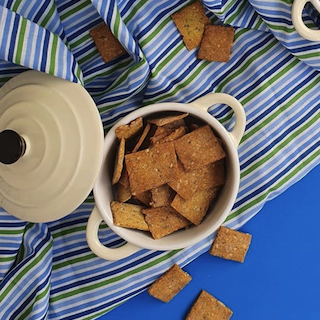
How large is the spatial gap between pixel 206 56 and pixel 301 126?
196 mm

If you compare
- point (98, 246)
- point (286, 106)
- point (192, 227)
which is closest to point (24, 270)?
point (98, 246)

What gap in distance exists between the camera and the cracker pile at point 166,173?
966mm

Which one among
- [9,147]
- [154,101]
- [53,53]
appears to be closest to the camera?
[9,147]

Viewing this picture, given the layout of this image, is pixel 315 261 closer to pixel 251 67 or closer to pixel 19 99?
pixel 251 67

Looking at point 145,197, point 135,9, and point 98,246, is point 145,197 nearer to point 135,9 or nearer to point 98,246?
point 98,246

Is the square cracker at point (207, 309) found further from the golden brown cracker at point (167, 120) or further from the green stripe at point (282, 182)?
the golden brown cracker at point (167, 120)

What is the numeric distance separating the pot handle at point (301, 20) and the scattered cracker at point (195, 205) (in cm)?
27

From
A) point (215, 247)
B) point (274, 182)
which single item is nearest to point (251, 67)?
point (274, 182)

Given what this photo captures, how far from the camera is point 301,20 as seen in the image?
0.97 metres

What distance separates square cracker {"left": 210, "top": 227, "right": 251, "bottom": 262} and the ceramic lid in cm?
27

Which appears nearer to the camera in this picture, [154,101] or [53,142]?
[53,142]

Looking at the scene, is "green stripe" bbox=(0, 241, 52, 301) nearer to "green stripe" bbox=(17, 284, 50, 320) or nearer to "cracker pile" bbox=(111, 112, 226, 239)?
"green stripe" bbox=(17, 284, 50, 320)

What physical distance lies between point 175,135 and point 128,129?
74 millimetres

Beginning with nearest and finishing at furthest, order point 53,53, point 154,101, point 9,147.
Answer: point 9,147, point 53,53, point 154,101
